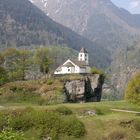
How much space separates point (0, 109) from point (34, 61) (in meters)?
50.4

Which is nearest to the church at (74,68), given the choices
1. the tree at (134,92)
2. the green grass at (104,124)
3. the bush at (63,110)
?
the tree at (134,92)

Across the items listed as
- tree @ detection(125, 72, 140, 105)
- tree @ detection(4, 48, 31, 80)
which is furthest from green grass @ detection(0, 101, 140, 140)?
tree @ detection(4, 48, 31, 80)

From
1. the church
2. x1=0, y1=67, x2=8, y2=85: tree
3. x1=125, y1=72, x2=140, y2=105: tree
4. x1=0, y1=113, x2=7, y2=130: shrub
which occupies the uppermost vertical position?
the church

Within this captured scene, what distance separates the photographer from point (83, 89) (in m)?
101

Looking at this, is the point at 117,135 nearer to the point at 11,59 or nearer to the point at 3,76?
the point at 3,76

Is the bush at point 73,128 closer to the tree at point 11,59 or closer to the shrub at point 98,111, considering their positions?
the shrub at point 98,111

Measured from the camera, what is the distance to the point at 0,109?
2827 inches

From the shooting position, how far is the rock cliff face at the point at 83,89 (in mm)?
99938

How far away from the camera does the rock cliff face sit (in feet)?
328

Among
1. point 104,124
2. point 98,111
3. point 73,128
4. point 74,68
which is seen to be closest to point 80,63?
point 74,68

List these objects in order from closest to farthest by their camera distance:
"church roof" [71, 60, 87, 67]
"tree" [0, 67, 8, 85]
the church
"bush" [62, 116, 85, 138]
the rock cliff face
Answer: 1. "bush" [62, 116, 85, 138]
2. the rock cliff face
3. "tree" [0, 67, 8, 85]
4. the church
5. "church roof" [71, 60, 87, 67]

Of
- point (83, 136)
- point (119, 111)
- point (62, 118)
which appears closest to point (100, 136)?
point (83, 136)

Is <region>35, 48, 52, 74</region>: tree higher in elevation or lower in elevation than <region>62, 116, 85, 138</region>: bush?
higher

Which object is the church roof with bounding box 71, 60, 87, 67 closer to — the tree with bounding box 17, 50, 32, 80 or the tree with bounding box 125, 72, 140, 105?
the tree with bounding box 17, 50, 32, 80
